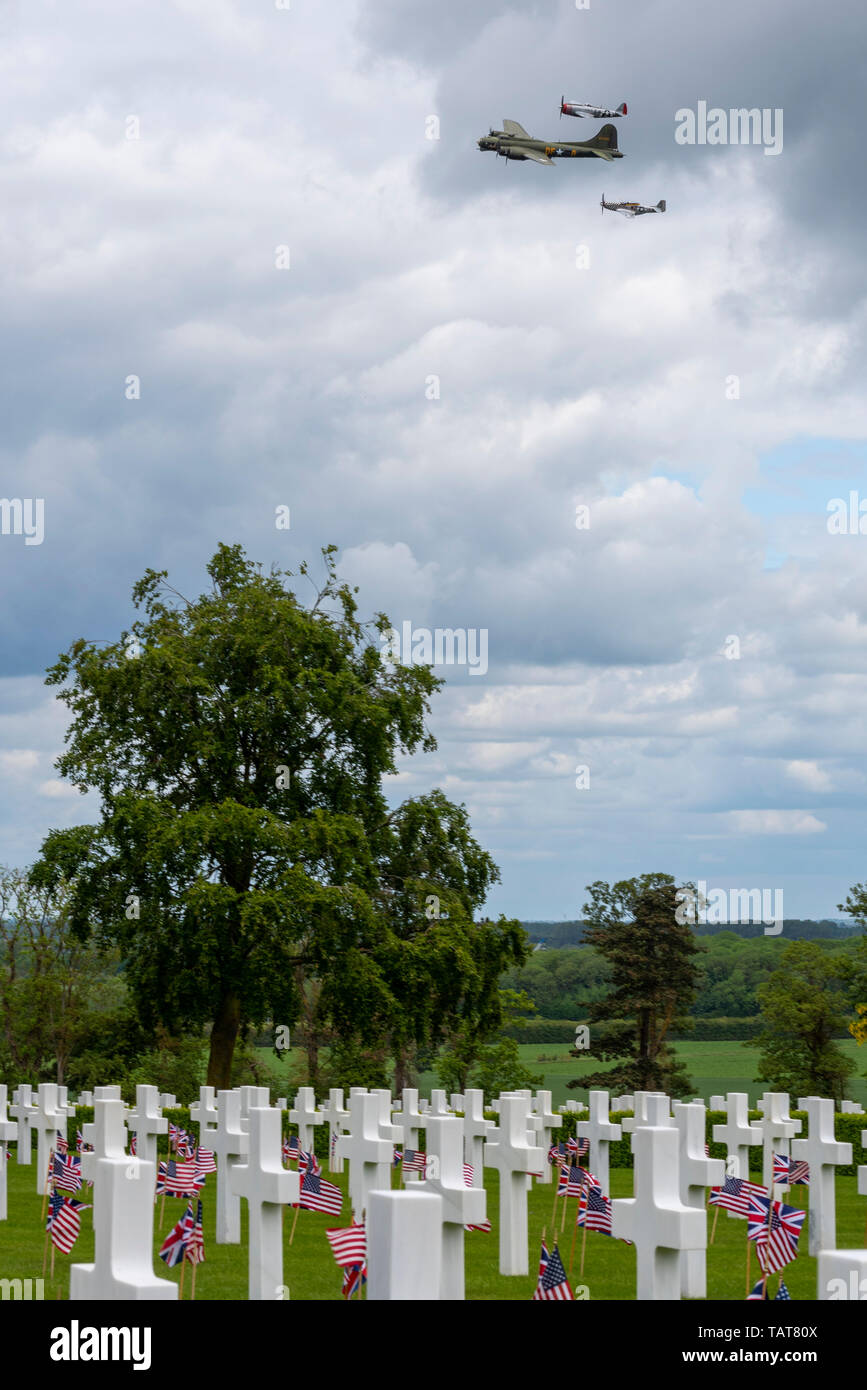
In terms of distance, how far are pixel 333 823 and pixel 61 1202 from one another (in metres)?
17.7

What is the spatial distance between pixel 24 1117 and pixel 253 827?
6.45 metres

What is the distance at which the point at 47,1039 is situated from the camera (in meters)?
44.1

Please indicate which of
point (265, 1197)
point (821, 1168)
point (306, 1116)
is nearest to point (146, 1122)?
point (306, 1116)

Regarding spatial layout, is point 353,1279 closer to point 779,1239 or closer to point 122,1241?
point 122,1241

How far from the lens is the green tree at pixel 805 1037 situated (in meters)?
42.4

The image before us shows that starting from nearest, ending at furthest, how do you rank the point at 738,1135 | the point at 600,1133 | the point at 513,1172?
the point at 513,1172 < the point at 738,1135 < the point at 600,1133

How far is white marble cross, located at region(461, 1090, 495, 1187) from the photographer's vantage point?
19.8 metres

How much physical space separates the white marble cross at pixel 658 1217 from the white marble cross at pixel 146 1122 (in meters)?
11.6

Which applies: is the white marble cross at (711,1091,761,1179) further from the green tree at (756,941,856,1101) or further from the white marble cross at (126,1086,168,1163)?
the green tree at (756,941,856,1101)

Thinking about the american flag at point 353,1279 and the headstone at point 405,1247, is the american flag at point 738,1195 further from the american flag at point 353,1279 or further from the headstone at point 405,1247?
the headstone at point 405,1247

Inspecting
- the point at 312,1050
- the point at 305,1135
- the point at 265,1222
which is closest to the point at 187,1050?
the point at 312,1050

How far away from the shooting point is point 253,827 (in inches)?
1117

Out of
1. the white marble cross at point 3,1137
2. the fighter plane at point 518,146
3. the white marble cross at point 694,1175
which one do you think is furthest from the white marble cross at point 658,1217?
the fighter plane at point 518,146
